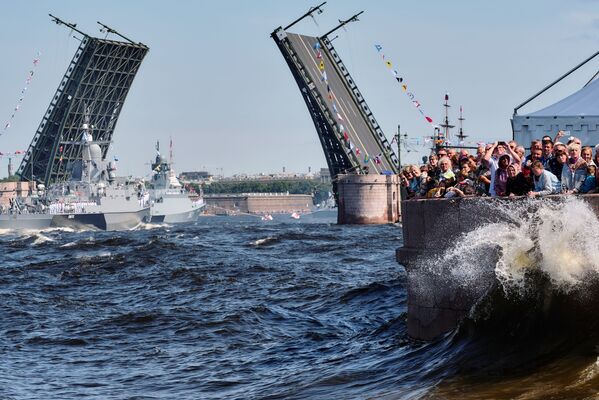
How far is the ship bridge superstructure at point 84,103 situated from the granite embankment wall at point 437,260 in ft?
148

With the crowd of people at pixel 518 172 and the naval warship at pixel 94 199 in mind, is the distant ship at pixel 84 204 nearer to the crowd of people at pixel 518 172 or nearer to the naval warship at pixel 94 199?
the naval warship at pixel 94 199

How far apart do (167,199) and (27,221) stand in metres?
14.5

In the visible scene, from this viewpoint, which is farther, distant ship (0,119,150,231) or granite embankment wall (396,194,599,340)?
distant ship (0,119,150,231)

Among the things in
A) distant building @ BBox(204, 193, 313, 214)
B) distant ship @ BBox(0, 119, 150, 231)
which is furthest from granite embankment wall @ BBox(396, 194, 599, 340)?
distant building @ BBox(204, 193, 313, 214)

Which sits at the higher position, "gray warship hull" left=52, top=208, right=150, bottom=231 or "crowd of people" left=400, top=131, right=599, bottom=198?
"crowd of people" left=400, top=131, right=599, bottom=198

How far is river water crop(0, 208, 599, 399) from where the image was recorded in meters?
8.98

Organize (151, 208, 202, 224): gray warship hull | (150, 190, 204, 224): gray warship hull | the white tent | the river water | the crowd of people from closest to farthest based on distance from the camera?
the river water, the crowd of people, the white tent, (151, 208, 202, 224): gray warship hull, (150, 190, 204, 224): gray warship hull

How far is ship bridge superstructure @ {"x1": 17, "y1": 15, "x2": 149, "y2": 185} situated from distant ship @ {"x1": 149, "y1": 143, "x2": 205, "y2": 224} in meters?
16.9

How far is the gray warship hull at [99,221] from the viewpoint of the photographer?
247 feet

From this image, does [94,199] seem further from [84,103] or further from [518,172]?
[518,172]

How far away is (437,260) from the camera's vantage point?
36.3 ft

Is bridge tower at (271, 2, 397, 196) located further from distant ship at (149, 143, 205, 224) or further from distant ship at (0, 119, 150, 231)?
distant ship at (149, 143, 205, 224)

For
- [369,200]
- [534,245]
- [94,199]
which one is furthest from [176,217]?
[534,245]

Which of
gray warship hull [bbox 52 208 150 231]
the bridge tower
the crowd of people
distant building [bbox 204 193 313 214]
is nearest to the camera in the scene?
the crowd of people
